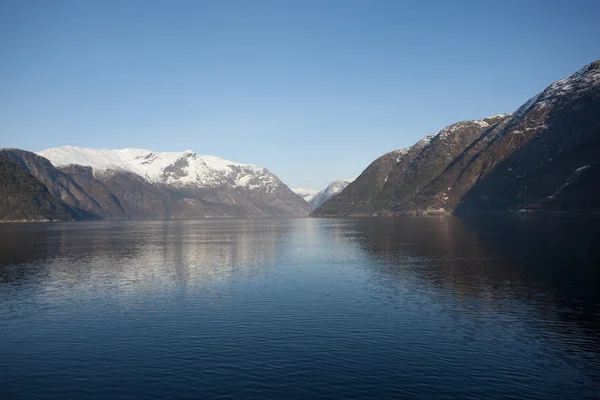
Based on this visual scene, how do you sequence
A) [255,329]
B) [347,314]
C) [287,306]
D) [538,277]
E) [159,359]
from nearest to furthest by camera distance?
[159,359], [255,329], [347,314], [287,306], [538,277]

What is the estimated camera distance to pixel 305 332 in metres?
47.3

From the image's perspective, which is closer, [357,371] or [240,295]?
[357,371]

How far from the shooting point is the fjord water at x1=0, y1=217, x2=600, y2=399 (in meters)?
33.8

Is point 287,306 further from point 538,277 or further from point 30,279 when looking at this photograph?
point 30,279

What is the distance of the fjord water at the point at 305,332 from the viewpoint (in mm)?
33750

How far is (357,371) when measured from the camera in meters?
36.1

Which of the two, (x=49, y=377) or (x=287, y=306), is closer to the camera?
(x=49, y=377)

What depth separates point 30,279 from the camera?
82.1m

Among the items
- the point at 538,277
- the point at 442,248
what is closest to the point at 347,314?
the point at 538,277

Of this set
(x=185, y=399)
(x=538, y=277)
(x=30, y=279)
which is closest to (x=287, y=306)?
(x=185, y=399)

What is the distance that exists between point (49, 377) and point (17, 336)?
46.1 feet

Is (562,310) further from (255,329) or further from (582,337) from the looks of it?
(255,329)

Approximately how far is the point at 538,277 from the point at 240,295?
51.4 m

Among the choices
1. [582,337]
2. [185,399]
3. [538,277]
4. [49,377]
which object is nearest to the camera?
[185,399]
